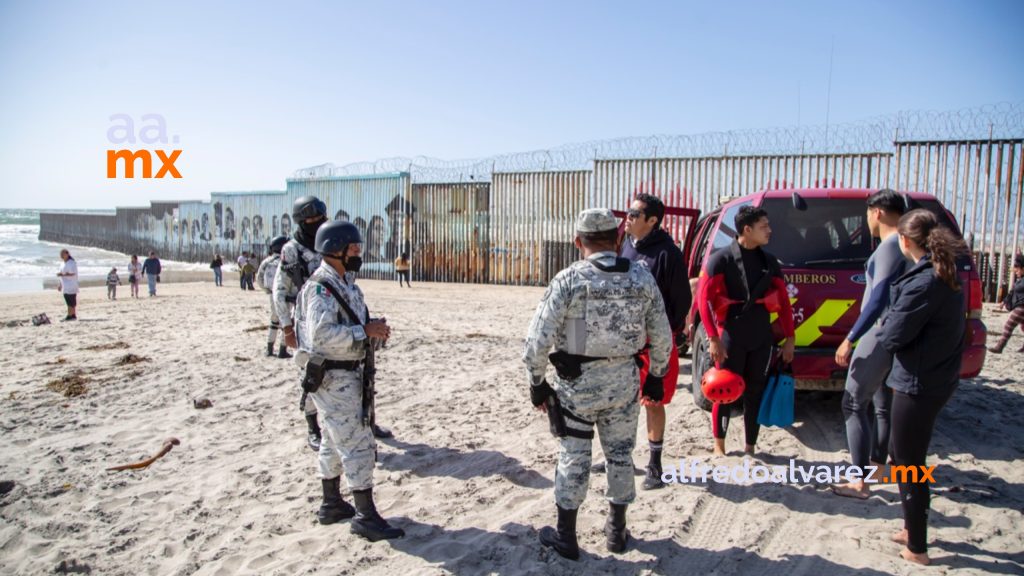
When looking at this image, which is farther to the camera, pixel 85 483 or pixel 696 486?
pixel 85 483

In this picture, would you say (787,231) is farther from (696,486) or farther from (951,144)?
(951,144)

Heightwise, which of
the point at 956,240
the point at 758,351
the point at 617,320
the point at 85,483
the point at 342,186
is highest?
the point at 342,186

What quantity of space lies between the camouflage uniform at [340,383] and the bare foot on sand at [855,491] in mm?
2931

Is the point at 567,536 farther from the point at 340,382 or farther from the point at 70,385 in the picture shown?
the point at 70,385

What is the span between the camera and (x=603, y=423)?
330 cm

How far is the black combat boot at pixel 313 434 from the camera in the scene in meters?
5.12

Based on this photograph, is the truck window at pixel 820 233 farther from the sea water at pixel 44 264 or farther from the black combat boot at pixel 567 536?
the sea water at pixel 44 264

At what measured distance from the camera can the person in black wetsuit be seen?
168 inches

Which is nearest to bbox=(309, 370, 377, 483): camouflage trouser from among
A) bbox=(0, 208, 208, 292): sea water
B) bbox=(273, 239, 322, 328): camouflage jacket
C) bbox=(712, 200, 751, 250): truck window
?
bbox=(273, 239, 322, 328): camouflage jacket

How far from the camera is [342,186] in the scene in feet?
82.4

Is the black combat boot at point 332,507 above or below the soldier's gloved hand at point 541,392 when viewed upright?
below

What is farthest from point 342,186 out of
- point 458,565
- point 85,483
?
point 458,565

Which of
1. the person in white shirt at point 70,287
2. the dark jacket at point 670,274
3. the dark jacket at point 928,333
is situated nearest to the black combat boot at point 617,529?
the dark jacket at point 670,274

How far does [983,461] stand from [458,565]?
3872 mm
